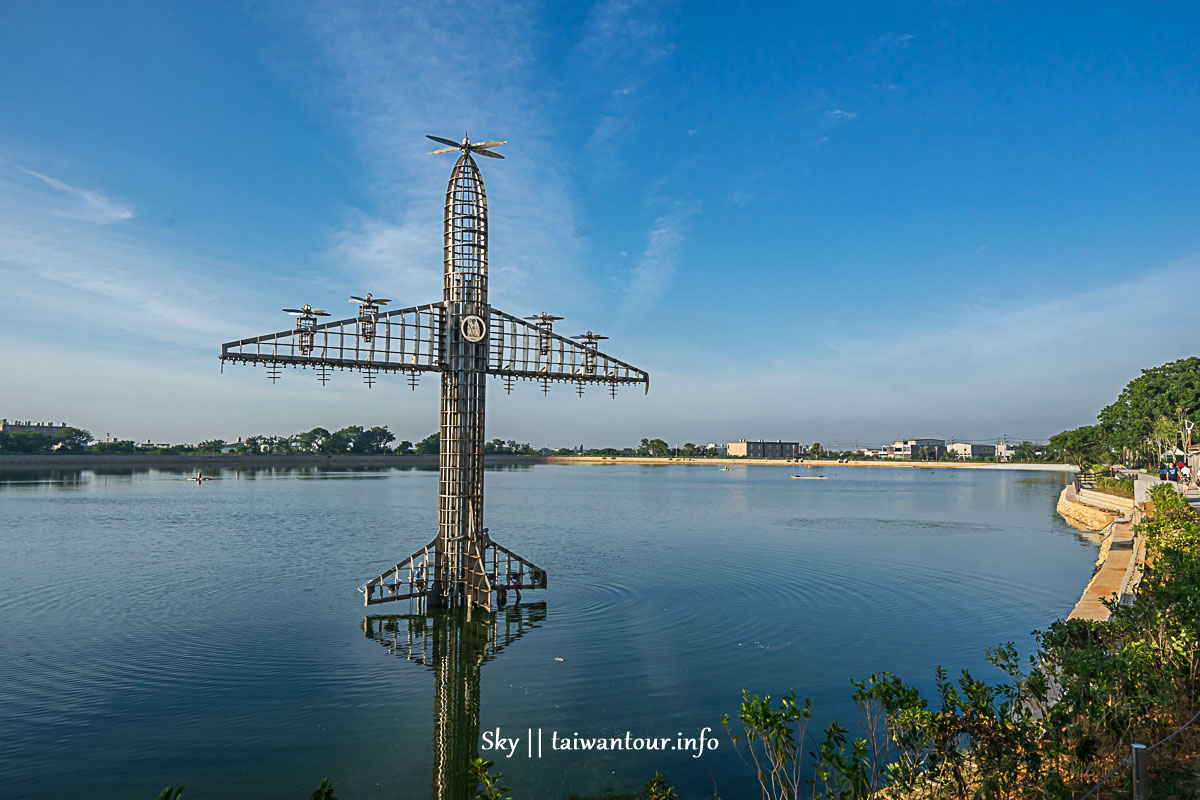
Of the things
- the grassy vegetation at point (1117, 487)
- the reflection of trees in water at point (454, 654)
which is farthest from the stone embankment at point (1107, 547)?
the reflection of trees in water at point (454, 654)

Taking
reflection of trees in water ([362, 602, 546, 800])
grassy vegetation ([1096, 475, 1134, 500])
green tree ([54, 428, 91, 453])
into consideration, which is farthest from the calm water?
green tree ([54, 428, 91, 453])

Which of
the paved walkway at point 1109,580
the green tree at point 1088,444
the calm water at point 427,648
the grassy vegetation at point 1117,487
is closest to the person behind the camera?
the calm water at point 427,648

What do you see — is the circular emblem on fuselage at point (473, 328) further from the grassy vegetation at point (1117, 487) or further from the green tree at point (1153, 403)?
the green tree at point (1153, 403)

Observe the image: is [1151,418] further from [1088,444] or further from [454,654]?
[454,654]

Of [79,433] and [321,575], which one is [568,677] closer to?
[321,575]

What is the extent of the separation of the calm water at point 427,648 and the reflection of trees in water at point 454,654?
97 mm

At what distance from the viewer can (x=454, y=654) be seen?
20.9m

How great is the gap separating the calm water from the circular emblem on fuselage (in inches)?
371

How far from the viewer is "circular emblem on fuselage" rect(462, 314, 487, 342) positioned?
75.8 ft

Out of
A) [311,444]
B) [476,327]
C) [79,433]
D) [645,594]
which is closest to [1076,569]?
[645,594]

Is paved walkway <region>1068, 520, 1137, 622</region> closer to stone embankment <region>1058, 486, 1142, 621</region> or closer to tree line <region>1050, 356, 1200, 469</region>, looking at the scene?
stone embankment <region>1058, 486, 1142, 621</region>

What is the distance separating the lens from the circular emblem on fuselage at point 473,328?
23109 mm

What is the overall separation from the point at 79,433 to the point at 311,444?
182 ft

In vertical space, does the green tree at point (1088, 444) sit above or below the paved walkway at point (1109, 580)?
above
